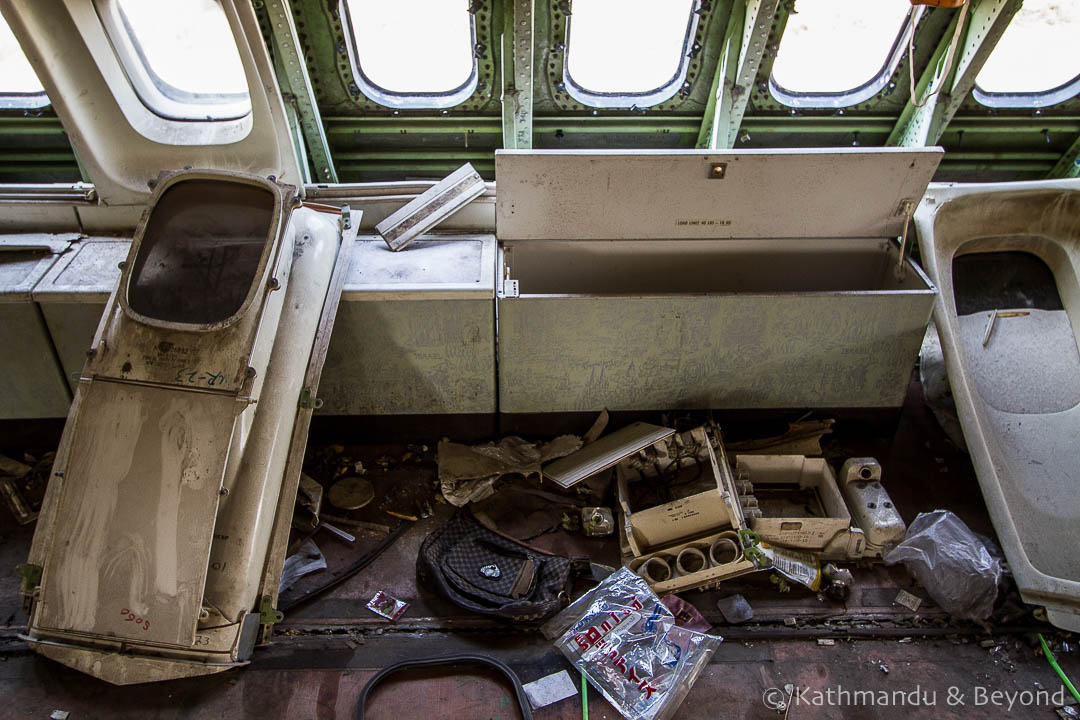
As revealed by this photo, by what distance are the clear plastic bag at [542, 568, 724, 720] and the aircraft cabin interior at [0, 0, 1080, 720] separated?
14 mm

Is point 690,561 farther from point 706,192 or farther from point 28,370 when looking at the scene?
point 28,370

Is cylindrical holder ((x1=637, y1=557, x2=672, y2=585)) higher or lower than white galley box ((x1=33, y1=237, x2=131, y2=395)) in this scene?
lower

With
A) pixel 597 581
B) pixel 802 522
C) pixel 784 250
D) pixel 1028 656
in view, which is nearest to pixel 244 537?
pixel 597 581

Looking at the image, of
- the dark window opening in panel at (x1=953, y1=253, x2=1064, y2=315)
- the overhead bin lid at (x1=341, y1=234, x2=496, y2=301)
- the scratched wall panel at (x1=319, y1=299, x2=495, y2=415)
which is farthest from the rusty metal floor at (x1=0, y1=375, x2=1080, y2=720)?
the dark window opening in panel at (x1=953, y1=253, x2=1064, y2=315)

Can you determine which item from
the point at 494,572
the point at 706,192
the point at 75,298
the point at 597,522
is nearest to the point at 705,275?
the point at 706,192

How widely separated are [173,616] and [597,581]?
154 centimetres

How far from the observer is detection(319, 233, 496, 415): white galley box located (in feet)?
10.3

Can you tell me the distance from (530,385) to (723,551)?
1097 millimetres

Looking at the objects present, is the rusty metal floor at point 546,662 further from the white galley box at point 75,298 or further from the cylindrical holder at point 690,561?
the white galley box at point 75,298

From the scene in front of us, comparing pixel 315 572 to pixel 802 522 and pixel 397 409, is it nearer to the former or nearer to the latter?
pixel 397 409

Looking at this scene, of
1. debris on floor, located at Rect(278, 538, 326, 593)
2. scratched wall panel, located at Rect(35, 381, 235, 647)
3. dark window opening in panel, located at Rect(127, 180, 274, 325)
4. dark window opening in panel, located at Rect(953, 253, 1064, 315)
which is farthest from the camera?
dark window opening in panel, located at Rect(953, 253, 1064, 315)

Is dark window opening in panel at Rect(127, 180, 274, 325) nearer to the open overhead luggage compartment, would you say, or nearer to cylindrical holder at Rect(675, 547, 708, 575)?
cylindrical holder at Rect(675, 547, 708, 575)

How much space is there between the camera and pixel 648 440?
330 centimetres

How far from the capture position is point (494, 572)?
298 centimetres
